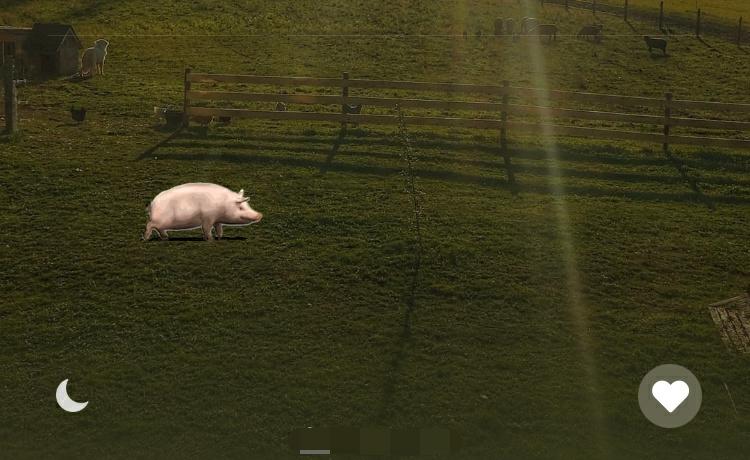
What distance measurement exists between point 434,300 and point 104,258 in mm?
5144

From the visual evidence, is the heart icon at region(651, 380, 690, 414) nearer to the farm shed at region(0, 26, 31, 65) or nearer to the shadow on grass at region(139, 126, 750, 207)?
the shadow on grass at region(139, 126, 750, 207)

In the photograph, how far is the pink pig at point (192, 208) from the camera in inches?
404

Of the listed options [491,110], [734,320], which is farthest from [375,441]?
[491,110]

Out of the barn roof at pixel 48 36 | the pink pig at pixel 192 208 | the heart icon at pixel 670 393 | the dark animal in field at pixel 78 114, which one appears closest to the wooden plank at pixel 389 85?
the dark animal in field at pixel 78 114

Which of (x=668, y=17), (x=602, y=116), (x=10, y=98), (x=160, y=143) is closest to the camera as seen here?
(x=160, y=143)

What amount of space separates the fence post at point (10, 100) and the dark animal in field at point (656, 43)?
2779 cm

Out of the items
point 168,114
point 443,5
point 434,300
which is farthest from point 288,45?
point 434,300

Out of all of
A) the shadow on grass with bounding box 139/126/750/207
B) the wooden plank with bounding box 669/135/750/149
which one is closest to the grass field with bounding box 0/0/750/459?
the shadow on grass with bounding box 139/126/750/207

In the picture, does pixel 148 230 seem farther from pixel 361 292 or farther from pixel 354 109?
pixel 354 109

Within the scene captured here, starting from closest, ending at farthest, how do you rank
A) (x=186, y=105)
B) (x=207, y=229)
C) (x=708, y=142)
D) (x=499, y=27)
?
(x=207, y=229) < (x=708, y=142) < (x=186, y=105) < (x=499, y=27)

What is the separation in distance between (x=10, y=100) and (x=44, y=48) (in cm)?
1058

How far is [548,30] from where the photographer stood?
40031mm

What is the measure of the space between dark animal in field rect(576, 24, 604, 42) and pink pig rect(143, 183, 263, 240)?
32574 mm

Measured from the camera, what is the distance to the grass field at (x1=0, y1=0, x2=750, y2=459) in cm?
940
